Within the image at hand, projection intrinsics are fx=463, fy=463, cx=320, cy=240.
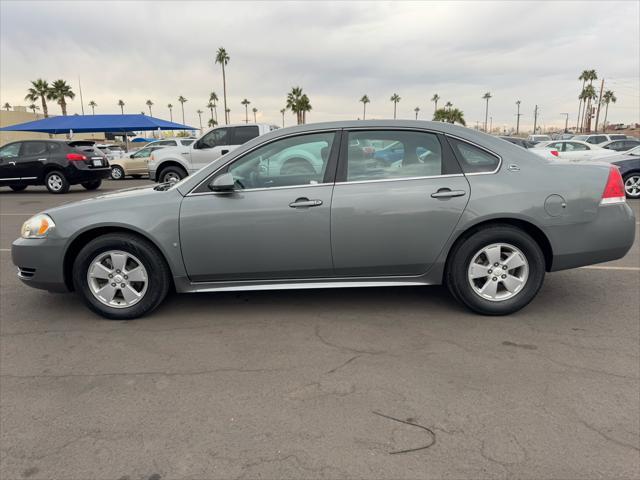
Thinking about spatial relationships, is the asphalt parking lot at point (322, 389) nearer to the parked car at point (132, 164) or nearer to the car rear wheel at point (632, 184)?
the car rear wheel at point (632, 184)

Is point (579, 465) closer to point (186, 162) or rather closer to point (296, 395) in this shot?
point (296, 395)

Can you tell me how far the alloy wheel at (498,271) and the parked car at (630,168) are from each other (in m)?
10.4

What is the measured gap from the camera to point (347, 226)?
376 centimetres

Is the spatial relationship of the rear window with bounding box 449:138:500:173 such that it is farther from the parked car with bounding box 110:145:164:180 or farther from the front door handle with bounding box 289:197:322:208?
the parked car with bounding box 110:145:164:180

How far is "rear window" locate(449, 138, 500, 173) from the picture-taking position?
388cm

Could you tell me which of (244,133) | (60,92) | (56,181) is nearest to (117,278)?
(244,133)

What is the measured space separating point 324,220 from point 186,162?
11451mm

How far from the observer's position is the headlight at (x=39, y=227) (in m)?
3.89

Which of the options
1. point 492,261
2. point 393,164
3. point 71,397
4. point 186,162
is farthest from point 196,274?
point 186,162

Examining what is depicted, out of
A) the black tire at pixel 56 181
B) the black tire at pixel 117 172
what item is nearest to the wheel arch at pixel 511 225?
the black tire at pixel 56 181

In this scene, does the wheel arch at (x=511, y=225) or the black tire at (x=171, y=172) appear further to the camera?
the black tire at (x=171, y=172)

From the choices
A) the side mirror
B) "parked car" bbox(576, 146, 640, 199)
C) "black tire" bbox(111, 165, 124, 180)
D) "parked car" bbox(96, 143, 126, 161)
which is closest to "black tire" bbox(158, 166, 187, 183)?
"black tire" bbox(111, 165, 124, 180)

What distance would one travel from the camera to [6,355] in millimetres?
3385

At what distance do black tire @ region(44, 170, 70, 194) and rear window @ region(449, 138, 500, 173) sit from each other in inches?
533
